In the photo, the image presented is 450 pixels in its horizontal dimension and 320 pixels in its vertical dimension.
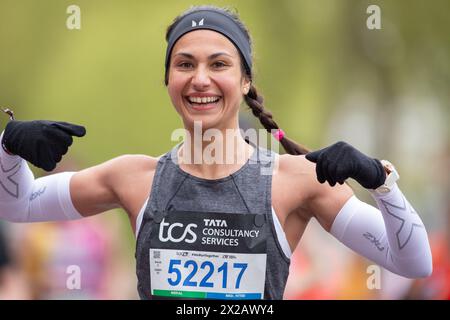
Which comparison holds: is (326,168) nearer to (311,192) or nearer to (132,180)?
(311,192)

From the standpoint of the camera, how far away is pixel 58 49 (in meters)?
6.54

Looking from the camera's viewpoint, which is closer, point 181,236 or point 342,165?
point 342,165

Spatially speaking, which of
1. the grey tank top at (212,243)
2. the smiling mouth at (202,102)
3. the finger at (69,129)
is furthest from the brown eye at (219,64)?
the finger at (69,129)

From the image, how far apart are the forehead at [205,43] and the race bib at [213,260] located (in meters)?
0.58

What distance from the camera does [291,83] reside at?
6.67 meters

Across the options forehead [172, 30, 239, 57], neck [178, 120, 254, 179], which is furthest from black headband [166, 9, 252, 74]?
neck [178, 120, 254, 179]

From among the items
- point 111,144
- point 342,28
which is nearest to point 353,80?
point 342,28

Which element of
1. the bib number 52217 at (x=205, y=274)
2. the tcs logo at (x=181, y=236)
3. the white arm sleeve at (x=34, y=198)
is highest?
the white arm sleeve at (x=34, y=198)

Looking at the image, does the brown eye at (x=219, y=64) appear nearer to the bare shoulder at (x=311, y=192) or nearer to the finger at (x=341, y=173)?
the bare shoulder at (x=311, y=192)

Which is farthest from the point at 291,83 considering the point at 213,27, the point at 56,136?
the point at 56,136

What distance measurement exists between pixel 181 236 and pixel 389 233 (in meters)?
0.70

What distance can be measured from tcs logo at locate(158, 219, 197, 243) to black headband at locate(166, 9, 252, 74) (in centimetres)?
57

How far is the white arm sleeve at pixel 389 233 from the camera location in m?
3.03
